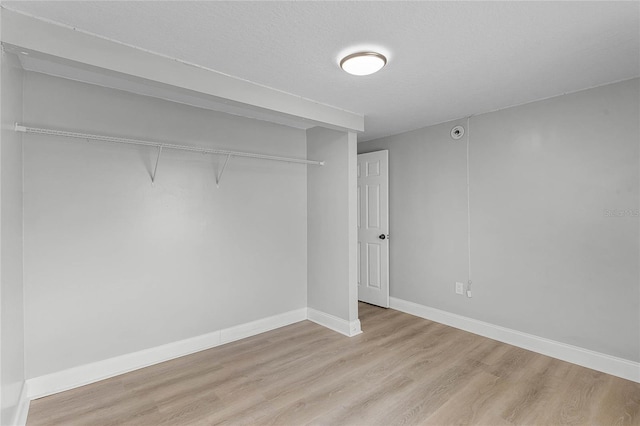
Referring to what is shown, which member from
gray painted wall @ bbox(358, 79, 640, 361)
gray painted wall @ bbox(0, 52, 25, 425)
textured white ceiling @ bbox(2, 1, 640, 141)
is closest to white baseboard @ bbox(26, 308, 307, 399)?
gray painted wall @ bbox(0, 52, 25, 425)

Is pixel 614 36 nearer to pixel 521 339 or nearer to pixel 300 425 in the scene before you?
pixel 521 339

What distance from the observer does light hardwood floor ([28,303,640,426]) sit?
2.06 metres

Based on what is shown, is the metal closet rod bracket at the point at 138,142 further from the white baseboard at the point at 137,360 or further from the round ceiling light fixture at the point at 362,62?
the white baseboard at the point at 137,360

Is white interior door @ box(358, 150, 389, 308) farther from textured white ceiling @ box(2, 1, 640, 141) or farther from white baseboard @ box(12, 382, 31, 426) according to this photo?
white baseboard @ box(12, 382, 31, 426)

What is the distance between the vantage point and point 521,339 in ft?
10.1

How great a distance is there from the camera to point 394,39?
1.91m

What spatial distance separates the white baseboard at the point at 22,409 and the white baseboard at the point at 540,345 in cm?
364

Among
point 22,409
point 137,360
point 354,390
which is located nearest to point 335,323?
point 354,390

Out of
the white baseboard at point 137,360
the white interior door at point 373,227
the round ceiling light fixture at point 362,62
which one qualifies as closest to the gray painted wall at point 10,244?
the white baseboard at point 137,360

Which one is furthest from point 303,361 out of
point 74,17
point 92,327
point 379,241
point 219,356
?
point 74,17

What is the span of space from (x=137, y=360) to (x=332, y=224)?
2199 mm

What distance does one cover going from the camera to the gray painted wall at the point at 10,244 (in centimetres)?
162

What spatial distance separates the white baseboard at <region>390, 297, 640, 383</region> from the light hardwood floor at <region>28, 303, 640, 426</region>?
3.0 inches

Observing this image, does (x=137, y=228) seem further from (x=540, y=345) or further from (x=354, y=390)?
(x=540, y=345)
